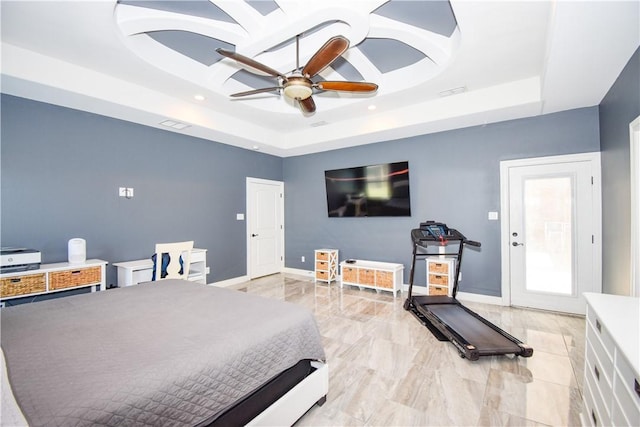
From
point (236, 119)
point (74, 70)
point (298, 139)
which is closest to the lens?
point (74, 70)

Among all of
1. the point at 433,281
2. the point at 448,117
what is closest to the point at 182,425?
the point at 433,281

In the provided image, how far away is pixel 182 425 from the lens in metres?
1.21

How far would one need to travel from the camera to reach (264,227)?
6.17 m

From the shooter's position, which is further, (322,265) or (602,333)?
(322,265)

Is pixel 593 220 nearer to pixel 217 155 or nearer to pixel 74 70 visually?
pixel 217 155

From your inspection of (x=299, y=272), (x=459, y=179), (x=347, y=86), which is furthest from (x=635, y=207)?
(x=299, y=272)

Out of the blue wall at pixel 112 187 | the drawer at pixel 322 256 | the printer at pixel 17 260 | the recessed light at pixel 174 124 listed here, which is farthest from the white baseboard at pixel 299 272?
the printer at pixel 17 260

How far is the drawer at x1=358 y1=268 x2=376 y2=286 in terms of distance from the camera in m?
4.87

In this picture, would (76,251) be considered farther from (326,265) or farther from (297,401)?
(326,265)

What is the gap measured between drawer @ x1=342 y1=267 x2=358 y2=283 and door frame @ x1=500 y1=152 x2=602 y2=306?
7.26 ft

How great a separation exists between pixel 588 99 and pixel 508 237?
1903mm

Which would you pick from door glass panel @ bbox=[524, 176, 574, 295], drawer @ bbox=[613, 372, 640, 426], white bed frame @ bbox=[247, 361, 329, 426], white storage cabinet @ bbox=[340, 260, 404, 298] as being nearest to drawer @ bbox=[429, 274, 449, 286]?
white storage cabinet @ bbox=[340, 260, 404, 298]

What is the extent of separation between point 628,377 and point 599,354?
0.48 m

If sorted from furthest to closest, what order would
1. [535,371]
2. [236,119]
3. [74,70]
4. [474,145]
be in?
1. [236,119]
2. [474,145]
3. [74,70]
4. [535,371]
